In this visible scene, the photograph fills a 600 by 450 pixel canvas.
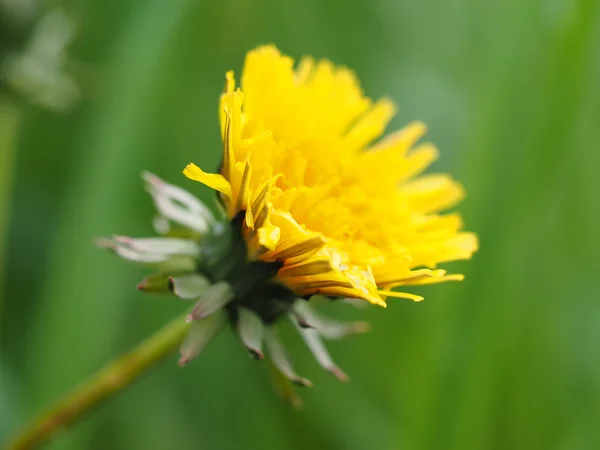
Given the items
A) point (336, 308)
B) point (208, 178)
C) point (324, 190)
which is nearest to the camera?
point (208, 178)

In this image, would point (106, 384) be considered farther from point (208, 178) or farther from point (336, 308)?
point (336, 308)

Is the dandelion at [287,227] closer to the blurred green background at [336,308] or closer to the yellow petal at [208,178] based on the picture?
the yellow petal at [208,178]

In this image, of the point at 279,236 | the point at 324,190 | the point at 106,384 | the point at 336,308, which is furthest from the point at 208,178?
the point at 336,308

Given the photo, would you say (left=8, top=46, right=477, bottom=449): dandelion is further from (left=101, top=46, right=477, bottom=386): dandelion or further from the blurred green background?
the blurred green background

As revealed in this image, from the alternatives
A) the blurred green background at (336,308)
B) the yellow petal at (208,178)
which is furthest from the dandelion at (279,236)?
the blurred green background at (336,308)

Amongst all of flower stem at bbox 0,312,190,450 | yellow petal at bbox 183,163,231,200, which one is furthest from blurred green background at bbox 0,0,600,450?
yellow petal at bbox 183,163,231,200

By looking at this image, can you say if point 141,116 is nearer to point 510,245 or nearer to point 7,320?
point 7,320

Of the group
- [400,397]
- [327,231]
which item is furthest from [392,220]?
[400,397]
